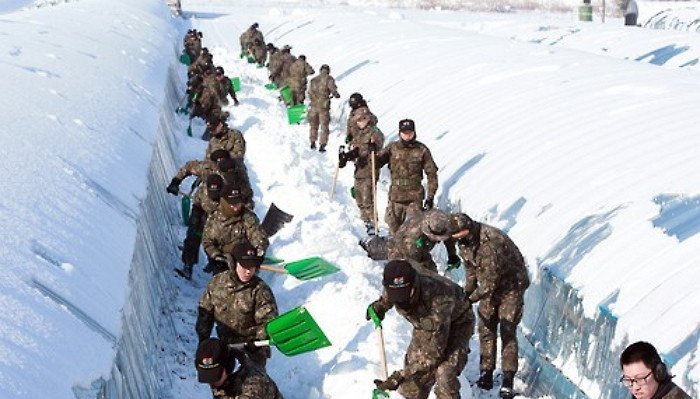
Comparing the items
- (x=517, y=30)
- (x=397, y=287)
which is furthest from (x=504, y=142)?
(x=517, y=30)

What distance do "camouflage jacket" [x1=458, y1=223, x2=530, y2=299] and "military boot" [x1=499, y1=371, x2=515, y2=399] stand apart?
809 mm

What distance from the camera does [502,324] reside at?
703 centimetres

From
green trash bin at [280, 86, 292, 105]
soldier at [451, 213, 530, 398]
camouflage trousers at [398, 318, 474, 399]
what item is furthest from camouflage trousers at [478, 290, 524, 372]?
green trash bin at [280, 86, 292, 105]

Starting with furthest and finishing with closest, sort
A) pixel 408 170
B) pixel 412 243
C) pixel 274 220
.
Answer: pixel 274 220, pixel 408 170, pixel 412 243

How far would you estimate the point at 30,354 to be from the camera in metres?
3.71

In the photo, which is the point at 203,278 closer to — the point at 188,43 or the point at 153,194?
the point at 153,194

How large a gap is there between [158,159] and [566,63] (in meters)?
9.01

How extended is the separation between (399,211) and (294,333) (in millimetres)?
4360

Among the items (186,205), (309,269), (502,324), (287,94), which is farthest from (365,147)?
(287,94)

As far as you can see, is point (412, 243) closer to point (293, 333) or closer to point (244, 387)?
point (293, 333)

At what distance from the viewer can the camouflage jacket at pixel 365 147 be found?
11.2 metres

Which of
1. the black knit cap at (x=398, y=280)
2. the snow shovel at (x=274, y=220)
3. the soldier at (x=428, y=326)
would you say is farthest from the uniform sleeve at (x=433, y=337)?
the snow shovel at (x=274, y=220)

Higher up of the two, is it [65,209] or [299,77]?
[65,209]

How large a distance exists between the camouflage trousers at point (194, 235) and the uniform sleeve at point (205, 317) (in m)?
3.45
